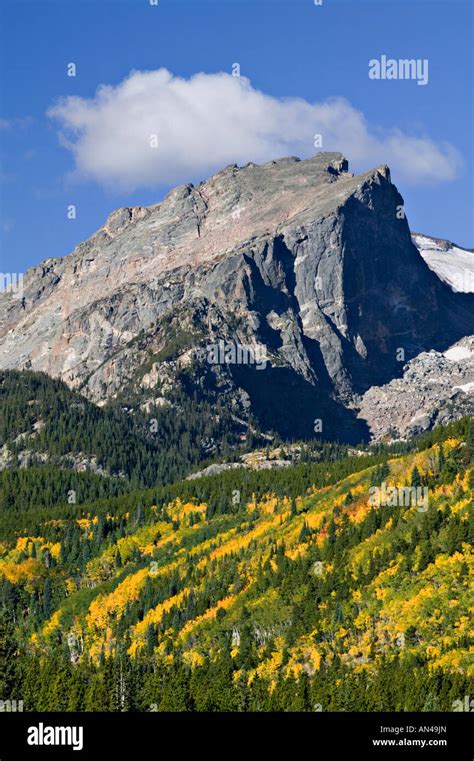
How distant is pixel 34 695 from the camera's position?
19550cm
